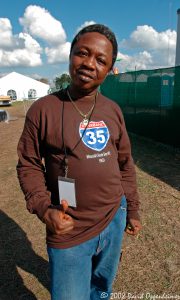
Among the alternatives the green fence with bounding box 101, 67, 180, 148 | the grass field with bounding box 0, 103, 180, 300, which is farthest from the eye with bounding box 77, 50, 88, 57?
the green fence with bounding box 101, 67, 180, 148

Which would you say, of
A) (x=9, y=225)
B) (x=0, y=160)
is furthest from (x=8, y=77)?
(x=9, y=225)

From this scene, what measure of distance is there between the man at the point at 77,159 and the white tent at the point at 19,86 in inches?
2670

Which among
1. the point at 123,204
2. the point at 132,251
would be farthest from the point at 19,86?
the point at 123,204

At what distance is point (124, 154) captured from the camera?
7.15 feet

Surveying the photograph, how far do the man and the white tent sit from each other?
222ft

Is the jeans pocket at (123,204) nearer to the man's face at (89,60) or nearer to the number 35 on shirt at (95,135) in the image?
the number 35 on shirt at (95,135)

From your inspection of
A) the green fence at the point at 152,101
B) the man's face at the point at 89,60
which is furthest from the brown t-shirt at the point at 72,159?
the green fence at the point at 152,101

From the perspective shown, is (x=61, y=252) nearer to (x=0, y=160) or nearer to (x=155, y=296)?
(x=155, y=296)

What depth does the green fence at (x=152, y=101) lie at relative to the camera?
837 cm

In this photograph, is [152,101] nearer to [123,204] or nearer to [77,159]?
[123,204]

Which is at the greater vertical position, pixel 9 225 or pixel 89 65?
pixel 89 65

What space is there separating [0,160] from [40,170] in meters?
6.93

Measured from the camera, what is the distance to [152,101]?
968cm

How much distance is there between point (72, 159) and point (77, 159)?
26 mm
